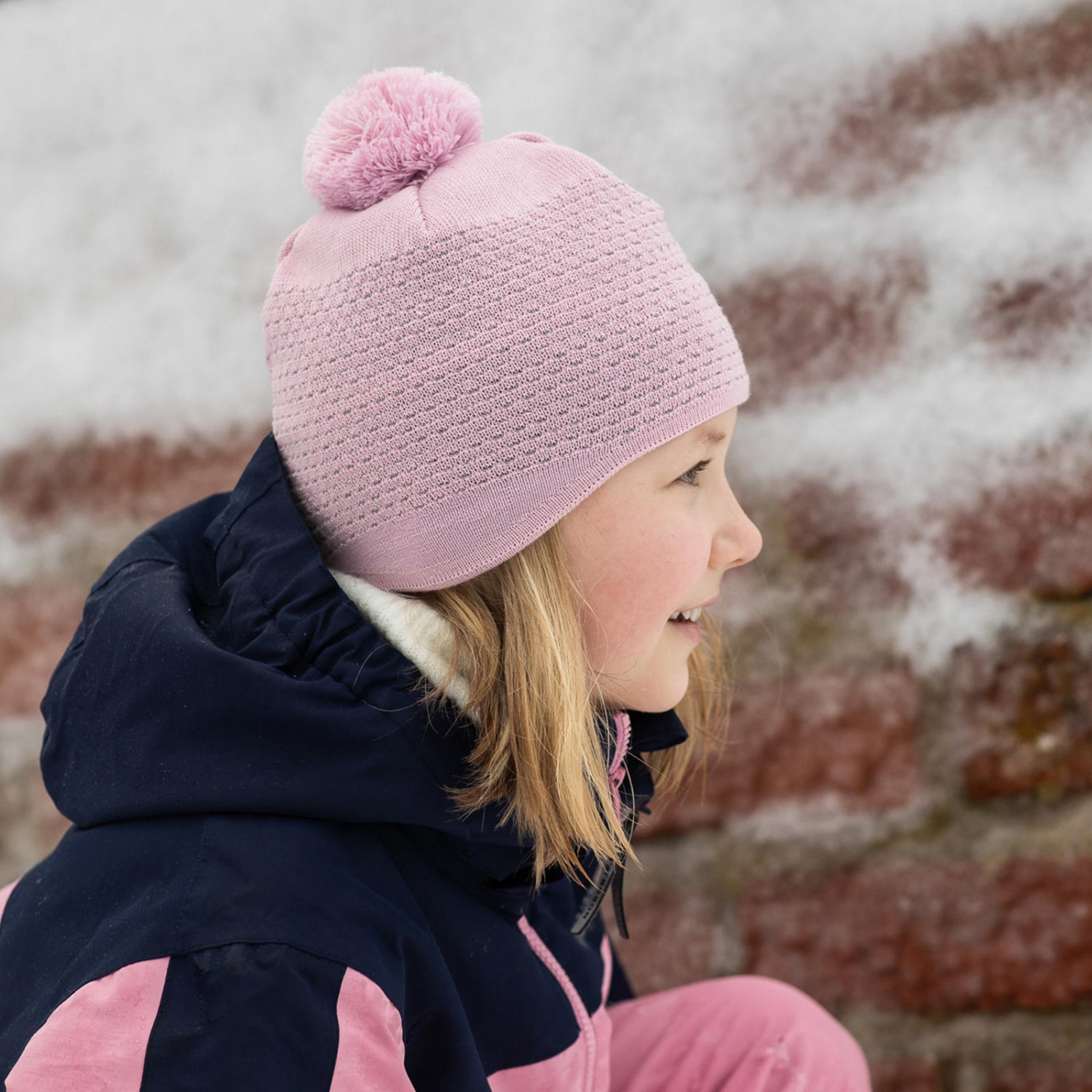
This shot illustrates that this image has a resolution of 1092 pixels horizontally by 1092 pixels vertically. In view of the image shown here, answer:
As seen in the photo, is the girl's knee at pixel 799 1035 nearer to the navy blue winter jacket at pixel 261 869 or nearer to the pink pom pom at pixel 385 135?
the navy blue winter jacket at pixel 261 869

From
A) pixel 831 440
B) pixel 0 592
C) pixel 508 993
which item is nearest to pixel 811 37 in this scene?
pixel 831 440

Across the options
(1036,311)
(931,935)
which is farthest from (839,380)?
(931,935)

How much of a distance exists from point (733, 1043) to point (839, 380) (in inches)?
21.4

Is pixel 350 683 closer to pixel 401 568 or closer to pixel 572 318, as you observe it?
pixel 401 568

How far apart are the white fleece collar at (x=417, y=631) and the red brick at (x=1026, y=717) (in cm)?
45

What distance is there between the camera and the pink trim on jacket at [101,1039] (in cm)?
55

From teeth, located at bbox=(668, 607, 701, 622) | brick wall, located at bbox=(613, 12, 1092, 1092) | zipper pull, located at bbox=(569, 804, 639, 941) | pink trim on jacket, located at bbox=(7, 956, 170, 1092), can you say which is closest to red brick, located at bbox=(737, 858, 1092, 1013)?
brick wall, located at bbox=(613, 12, 1092, 1092)

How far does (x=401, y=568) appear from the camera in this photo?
2.29ft

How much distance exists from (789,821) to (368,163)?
644mm

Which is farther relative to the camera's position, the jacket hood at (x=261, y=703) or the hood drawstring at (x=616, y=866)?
the hood drawstring at (x=616, y=866)

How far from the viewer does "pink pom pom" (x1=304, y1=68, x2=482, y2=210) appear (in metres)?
0.70

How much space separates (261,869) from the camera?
600mm

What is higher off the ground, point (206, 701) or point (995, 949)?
point (206, 701)

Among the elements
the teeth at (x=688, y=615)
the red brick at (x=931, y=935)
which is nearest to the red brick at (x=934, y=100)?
the teeth at (x=688, y=615)
